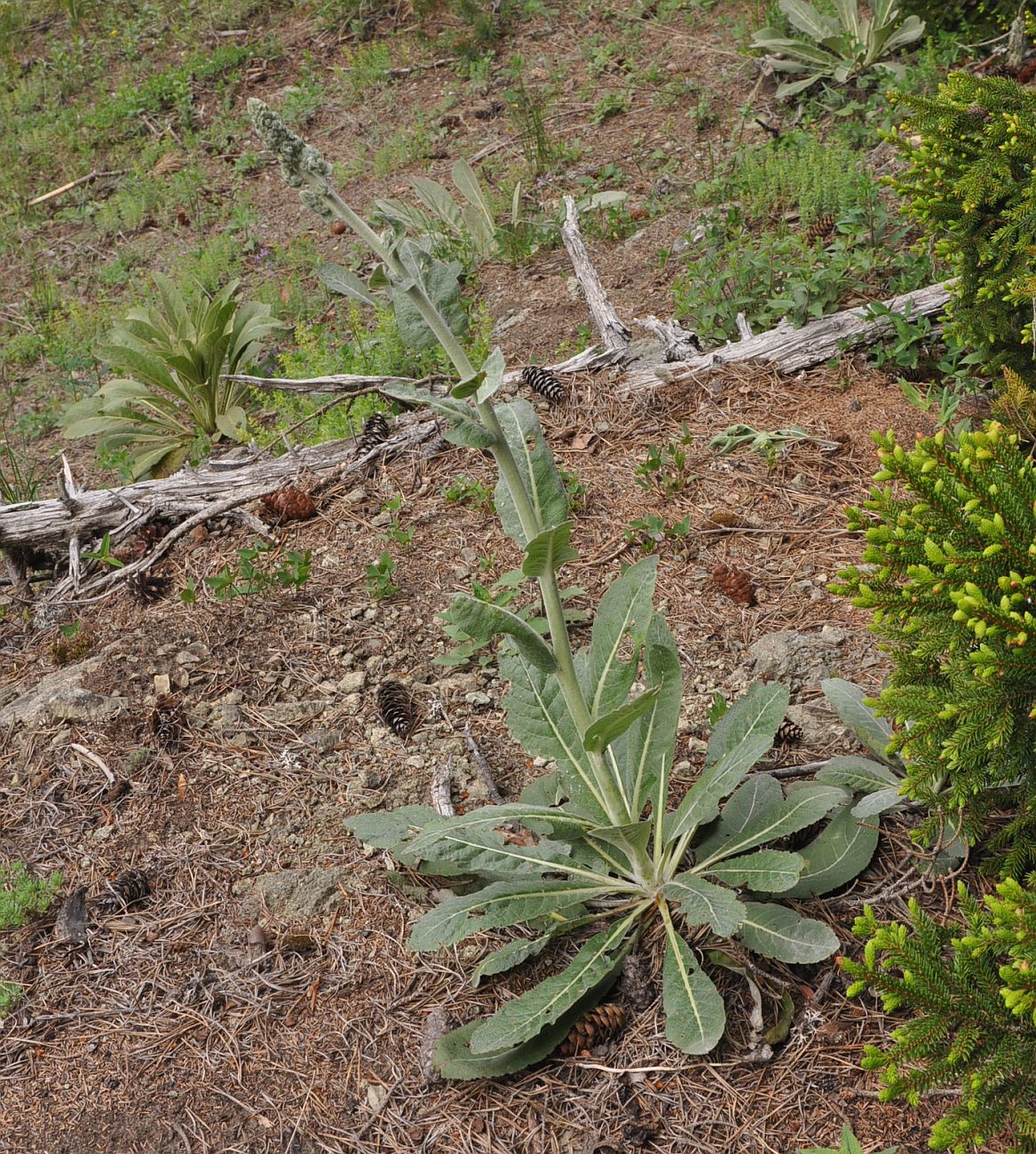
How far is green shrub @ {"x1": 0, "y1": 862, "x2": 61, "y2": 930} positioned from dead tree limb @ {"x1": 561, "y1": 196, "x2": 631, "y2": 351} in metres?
3.24

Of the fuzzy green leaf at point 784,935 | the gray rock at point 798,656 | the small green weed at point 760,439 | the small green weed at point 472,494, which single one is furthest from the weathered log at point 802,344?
the fuzzy green leaf at point 784,935

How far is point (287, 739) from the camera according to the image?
3.27 m

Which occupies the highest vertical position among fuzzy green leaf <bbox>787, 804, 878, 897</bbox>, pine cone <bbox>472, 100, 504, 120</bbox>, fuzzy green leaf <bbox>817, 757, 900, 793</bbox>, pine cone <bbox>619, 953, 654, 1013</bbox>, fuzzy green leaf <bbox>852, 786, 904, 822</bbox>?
pine cone <bbox>472, 100, 504, 120</bbox>

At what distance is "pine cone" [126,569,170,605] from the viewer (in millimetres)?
4074

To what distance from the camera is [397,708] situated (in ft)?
10.5

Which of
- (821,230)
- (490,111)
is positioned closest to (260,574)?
(821,230)

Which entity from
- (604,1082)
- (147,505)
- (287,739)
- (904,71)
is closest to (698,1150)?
(604,1082)

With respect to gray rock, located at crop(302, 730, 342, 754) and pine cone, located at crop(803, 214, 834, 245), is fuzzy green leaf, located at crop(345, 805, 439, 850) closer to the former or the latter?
gray rock, located at crop(302, 730, 342, 754)

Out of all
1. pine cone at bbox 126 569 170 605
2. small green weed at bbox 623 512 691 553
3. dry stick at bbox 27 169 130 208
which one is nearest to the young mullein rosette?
small green weed at bbox 623 512 691 553

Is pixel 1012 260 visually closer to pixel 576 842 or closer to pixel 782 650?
pixel 782 650

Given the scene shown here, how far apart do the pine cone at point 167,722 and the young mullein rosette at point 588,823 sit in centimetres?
108

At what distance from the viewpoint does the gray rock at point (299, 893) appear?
108 inches

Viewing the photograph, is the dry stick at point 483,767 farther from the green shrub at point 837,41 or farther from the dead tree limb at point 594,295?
the green shrub at point 837,41

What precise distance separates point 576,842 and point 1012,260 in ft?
8.02
